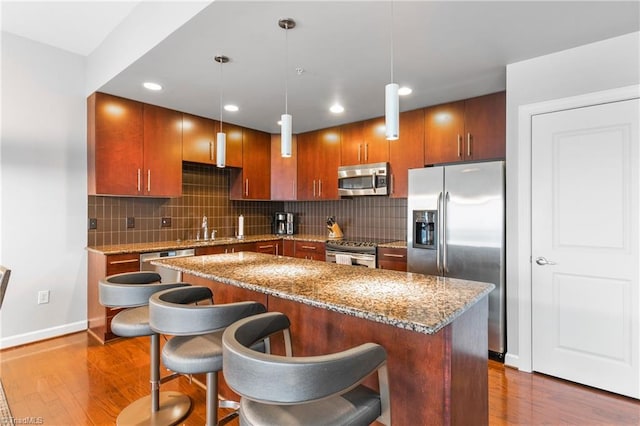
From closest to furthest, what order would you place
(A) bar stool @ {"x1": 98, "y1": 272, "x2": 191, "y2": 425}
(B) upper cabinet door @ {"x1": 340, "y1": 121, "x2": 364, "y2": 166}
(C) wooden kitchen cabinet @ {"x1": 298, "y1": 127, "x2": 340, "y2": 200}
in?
(A) bar stool @ {"x1": 98, "y1": 272, "x2": 191, "y2": 425} → (B) upper cabinet door @ {"x1": 340, "y1": 121, "x2": 364, "y2": 166} → (C) wooden kitchen cabinet @ {"x1": 298, "y1": 127, "x2": 340, "y2": 200}

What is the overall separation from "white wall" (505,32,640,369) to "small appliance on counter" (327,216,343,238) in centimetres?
236

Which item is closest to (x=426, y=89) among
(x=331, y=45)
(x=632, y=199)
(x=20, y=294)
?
(x=331, y=45)

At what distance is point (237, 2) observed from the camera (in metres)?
1.85

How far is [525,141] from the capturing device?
104 inches

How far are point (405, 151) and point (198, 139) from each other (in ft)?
8.13

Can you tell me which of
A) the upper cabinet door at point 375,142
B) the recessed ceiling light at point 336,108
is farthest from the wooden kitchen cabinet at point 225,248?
the recessed ceiling light at point 336,108

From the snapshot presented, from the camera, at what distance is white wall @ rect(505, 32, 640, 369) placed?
237 centimetres

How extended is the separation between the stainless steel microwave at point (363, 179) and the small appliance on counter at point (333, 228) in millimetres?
583

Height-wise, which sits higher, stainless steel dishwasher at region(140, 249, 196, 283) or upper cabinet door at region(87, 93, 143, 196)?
upper cabinet door at region(87, 93, 143, 196)

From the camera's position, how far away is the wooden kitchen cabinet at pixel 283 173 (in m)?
4.90

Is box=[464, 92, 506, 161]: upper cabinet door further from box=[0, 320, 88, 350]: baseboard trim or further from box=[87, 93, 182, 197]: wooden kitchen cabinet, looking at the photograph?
box=[0, 320, 88, 350]: baseboard trim

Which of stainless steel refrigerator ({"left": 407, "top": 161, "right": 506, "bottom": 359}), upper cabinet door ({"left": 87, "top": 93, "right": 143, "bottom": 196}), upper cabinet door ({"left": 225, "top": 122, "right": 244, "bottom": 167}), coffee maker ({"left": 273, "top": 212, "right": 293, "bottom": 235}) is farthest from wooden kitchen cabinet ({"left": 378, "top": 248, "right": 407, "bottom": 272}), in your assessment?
upper cabinet door ({"left": 87, "top": 93, "right": 143, "bottom": 196})

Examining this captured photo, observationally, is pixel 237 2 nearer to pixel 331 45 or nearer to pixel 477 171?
pixel 331 45

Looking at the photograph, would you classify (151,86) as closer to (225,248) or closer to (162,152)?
(162,152)
